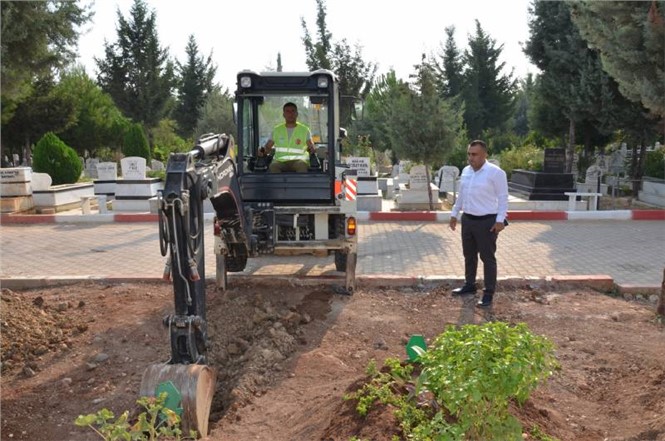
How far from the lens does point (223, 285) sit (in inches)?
280

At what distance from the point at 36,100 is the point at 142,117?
9799mm

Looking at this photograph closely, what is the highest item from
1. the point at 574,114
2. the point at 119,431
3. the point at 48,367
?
the point at 574,114

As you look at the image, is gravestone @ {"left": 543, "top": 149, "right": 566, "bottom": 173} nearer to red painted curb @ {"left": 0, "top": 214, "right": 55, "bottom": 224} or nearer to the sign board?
the sign board

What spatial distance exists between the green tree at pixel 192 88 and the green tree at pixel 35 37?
115ft

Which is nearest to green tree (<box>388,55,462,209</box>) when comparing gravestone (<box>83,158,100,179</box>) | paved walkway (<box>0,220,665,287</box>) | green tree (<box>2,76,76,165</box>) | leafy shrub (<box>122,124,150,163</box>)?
paved walkway (<box>0,220,665,287</box>)

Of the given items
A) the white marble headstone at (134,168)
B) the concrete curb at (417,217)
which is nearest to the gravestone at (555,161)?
the concrete curb at (417,217)

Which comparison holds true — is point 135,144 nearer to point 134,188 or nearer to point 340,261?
point 134,188

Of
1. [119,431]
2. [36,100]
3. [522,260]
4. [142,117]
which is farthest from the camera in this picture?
[142,117]

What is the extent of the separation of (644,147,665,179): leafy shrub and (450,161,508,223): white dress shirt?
14253 mm

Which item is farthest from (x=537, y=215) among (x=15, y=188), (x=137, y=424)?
(x=15, y=188)

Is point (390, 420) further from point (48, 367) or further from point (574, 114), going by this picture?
point (574, 114)

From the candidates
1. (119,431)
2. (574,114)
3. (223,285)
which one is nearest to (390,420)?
(119,431)

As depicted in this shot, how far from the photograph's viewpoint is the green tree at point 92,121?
119 feet

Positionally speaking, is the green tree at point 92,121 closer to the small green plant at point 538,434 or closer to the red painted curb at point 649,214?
the red painted curb at point 649,214
